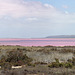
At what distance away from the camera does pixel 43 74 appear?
1088 centimetres

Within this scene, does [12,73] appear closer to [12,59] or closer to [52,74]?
[52,74]

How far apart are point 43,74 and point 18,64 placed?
5939 mm

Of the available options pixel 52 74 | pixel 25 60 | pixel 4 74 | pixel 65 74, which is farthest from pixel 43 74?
pixel 25 60

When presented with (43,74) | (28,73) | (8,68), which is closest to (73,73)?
(43,74)

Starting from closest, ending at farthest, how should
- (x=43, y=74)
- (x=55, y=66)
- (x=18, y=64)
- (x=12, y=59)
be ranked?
1. (x=43, y=74)
2. (x=55, y=66)
3. (x=18, y=64)
4. (x=12, y=59)

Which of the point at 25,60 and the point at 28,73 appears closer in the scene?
the point at 28,73

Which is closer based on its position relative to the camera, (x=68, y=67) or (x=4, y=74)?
(x=4, y=74)

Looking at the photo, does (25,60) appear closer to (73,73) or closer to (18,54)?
(18,54)

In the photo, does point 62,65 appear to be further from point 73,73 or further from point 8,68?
point 8,68

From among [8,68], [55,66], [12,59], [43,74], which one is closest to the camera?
[43,74]

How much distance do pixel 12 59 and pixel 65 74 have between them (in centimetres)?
862

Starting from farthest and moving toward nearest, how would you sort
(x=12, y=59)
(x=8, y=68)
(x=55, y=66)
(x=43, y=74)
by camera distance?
(x=12, y=59), (x=55, y=66), (x=8, y=68), (x=43, y=74)

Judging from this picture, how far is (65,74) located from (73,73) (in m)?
0.79

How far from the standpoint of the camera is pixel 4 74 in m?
11.1
